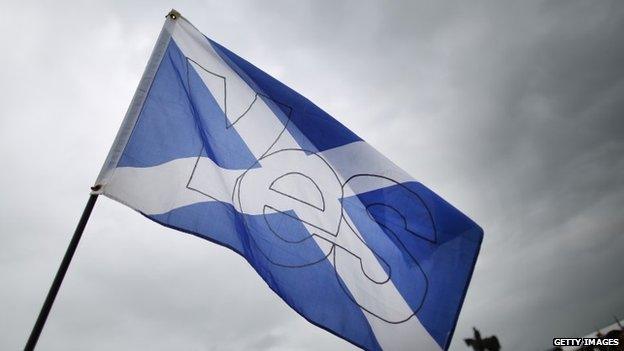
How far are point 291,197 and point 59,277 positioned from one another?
2.74 metres

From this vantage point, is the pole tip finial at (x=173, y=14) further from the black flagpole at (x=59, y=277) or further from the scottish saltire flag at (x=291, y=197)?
the black flagpole at (x=59, y=277)

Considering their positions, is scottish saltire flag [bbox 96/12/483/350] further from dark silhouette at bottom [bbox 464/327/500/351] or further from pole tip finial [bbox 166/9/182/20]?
dark silhouette at bottom [bbox 464/327/500/351]

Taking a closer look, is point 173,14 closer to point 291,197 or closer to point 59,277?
point 291,197

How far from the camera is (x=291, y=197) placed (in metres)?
5.04

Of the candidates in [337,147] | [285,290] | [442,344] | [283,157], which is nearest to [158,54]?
[283,157]

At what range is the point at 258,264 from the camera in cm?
448

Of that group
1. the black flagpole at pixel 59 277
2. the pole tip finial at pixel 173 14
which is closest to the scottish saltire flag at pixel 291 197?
the pole tip finial at pixel 173 14

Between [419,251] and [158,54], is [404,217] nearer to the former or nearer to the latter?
[419,251]

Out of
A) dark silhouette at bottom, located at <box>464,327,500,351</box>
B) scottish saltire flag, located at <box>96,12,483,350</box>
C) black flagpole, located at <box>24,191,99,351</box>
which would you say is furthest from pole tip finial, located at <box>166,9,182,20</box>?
dark silhouette at bottom, located at <box>464,327,500,351</box>

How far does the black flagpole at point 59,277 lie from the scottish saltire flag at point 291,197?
0.33 m

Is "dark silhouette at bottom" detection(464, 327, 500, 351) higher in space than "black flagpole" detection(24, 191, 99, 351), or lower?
higher

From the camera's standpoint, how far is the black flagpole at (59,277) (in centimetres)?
289

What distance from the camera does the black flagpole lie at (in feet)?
9.48

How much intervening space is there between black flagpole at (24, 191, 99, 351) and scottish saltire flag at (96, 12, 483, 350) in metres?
0.33
